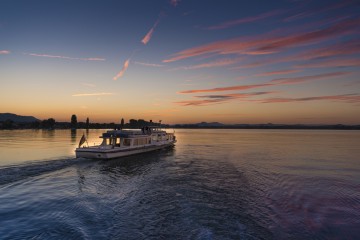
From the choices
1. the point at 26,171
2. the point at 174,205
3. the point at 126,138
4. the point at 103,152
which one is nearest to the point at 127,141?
the point at 126,138

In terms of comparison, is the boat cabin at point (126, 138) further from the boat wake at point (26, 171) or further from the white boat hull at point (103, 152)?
the boat wake at point (26, 171)

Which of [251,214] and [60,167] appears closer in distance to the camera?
[251,214]

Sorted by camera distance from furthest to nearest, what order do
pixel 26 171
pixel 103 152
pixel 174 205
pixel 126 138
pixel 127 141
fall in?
pixel 127 141, pixel 126 138, pixel 103 152, pixel 26 171, pixel 174 205

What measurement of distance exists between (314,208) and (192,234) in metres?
12.1

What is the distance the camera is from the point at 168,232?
14.6m

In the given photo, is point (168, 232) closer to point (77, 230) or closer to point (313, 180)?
point (77, 230)

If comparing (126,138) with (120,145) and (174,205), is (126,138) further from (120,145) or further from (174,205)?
(174,205)

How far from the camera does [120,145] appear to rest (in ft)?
156

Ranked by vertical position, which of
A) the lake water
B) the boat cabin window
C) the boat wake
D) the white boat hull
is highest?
the boat cabin window

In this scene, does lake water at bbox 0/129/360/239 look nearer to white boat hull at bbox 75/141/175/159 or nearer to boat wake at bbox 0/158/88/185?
boat wake at bbox 0/158/88/185

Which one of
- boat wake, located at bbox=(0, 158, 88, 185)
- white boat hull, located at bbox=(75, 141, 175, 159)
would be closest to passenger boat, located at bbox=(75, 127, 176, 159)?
white boat hull, located at bbox=(75, 141, 175, 159)

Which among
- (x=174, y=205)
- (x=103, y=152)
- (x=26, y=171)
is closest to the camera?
(x=174, y=205)

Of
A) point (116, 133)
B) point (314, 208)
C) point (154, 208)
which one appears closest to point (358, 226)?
point (314, 208)

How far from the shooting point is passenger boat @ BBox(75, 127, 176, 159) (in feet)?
136
